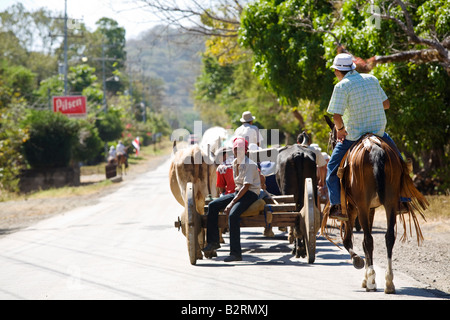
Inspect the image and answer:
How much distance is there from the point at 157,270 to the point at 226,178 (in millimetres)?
2153

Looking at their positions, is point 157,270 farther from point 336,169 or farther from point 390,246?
point 390,246

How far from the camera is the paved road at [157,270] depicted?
7.96 metres

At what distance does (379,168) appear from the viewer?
783cm

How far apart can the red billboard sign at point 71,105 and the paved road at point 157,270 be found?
22.5 metres

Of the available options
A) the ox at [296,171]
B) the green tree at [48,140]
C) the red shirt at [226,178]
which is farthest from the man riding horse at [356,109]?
the green tree at [48,140]

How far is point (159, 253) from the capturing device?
11953 mm

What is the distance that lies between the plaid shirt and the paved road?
1.95m

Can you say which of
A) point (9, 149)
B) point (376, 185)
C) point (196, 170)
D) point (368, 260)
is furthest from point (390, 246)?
point (9, 149)

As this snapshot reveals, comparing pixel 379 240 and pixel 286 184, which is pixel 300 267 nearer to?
pixel 286 184

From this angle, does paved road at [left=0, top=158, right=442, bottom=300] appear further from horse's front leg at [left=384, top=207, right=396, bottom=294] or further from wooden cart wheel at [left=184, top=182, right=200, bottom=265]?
wooden cart wheel at [left=184, top=182, right=200, bottom=265]

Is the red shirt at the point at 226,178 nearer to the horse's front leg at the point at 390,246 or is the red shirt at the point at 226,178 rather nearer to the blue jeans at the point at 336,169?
the blue jeans at the point at 336,169

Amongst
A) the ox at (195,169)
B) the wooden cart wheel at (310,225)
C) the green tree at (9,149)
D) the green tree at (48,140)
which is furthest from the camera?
the green tree at (48,140)
